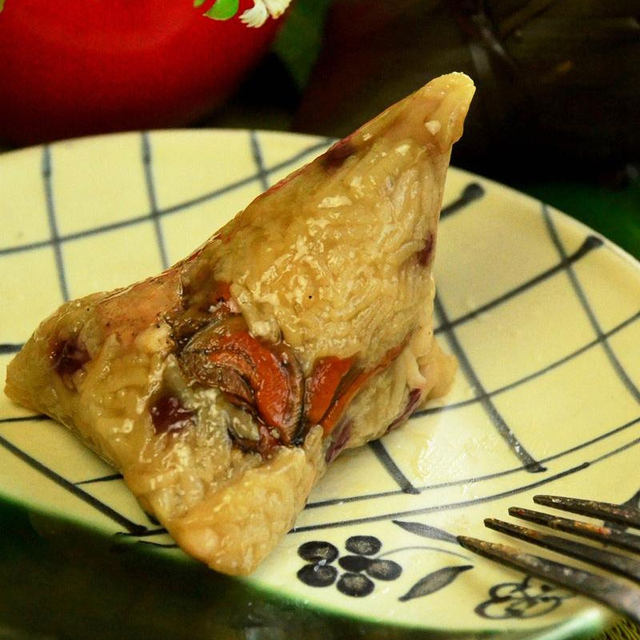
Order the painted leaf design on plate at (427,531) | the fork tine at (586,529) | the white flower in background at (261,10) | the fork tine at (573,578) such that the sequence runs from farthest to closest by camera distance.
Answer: the white flower in background at (261,10) < the painted leaf design on plate at (427,531) < the fork tine at (586,529) < the fork tine at (573,578)

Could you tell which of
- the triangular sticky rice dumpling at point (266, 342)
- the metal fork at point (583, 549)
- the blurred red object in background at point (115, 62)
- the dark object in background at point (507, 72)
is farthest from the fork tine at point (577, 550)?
the dark object in background at point (507, 72)

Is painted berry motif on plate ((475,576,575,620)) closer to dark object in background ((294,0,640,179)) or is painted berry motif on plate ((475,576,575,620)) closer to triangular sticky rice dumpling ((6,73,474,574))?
triangular sticky rice dumpling ((6,73,474,574))

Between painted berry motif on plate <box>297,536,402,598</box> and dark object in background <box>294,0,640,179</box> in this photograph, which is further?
dark object in background <box>294,0,640,179</box>

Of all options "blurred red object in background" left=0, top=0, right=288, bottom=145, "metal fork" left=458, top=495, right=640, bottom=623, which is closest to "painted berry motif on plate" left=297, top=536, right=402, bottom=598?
"metal fork" left=458, top=495, right=640, bottom=623

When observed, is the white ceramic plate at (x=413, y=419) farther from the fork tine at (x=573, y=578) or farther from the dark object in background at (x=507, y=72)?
the dark object in background at (x=507, y=72)

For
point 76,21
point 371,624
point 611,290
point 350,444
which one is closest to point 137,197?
point 76,21

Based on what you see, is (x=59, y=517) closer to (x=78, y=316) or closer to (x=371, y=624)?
(x=78, y=316)

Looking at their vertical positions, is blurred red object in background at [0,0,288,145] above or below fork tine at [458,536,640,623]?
above
